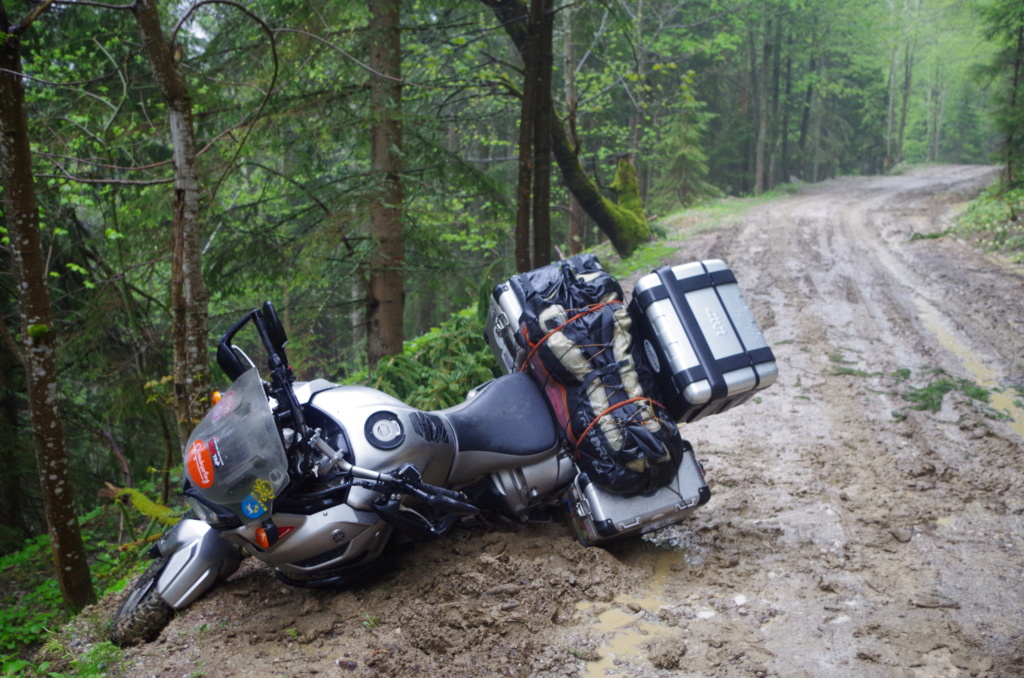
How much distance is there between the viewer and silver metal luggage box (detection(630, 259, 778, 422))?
13.0 ft

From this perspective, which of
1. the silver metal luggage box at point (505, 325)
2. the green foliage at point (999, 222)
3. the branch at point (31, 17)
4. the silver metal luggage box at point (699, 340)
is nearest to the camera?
the silver metal luggage box at point (699, 340)

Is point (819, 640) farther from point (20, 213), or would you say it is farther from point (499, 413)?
point (20, 213)

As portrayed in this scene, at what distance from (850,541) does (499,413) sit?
2191 millimetres

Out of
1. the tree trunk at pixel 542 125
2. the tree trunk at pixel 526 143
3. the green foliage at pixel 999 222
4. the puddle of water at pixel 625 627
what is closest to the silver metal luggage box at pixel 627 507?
the puddle of water at pixel 625 627

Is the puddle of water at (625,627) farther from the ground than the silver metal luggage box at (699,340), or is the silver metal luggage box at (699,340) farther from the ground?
the silver metal luggage box at (699,340)

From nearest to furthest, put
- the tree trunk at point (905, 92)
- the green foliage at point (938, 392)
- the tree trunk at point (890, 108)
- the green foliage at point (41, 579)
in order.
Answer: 1. the green foliage at point (938, 392)
2. the green foliage at point (41, 579)
3. the tree trunk at point (890, 108)
4. the tree trunk at point (905, 92)

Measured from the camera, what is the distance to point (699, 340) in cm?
403

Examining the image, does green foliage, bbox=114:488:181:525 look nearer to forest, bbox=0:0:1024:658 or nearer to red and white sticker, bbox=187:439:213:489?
forest, bbox=0:0:1024:658

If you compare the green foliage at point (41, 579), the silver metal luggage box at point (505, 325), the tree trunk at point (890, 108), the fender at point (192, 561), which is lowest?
the green foliage at point (41, 579)

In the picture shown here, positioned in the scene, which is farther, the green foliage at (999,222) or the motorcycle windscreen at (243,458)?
the green foliage at (999,222)

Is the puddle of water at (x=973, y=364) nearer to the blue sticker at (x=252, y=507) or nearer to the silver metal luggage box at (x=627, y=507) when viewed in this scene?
the silver metal luggage box at (x=627, y=507)

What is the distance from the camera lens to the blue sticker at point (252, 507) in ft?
10.1

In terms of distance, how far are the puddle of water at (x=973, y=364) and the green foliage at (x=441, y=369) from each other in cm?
457

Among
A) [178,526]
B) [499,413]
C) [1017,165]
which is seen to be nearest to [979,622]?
[499,413]
